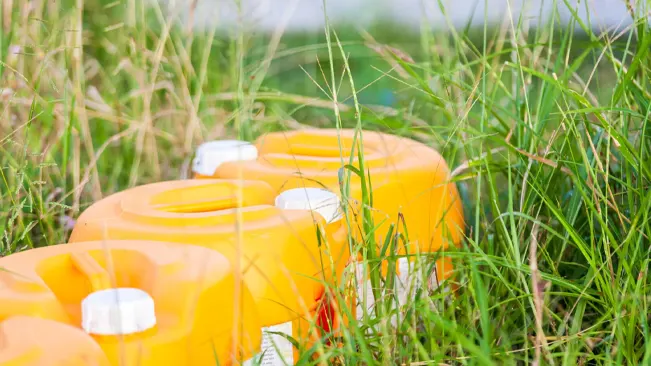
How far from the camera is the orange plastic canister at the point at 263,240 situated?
122 cm

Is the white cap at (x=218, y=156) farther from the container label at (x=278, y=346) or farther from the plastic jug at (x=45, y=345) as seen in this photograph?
the plastic jug at (x=45, y=345)

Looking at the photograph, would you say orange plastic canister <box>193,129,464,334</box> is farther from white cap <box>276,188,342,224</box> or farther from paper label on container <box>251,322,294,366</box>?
paper label on container <box>251,322,294,366</box>

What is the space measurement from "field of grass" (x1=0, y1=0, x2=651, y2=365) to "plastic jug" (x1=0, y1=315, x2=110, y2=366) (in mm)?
262

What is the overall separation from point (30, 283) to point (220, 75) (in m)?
1.55

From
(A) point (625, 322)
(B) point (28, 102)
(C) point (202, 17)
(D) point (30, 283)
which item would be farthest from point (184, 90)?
(A) point (625, 322)

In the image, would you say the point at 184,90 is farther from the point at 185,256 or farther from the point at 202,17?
the point at 185,256

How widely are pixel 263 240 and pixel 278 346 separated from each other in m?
0.15

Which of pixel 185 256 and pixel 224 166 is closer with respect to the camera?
pixel 185 256

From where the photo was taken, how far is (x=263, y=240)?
123 centimetres

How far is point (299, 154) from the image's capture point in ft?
5.69

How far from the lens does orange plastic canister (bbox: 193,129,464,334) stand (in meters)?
1.48

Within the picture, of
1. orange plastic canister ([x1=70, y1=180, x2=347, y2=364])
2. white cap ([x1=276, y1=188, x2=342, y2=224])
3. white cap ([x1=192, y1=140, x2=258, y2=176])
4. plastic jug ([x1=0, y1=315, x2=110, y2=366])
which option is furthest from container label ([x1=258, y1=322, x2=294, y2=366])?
white cap ([x1=192, y1=140, x2=258, y2=176])

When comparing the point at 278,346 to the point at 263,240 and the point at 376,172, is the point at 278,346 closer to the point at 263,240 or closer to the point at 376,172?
the point at 263,240

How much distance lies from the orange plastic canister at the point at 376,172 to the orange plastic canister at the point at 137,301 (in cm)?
36
